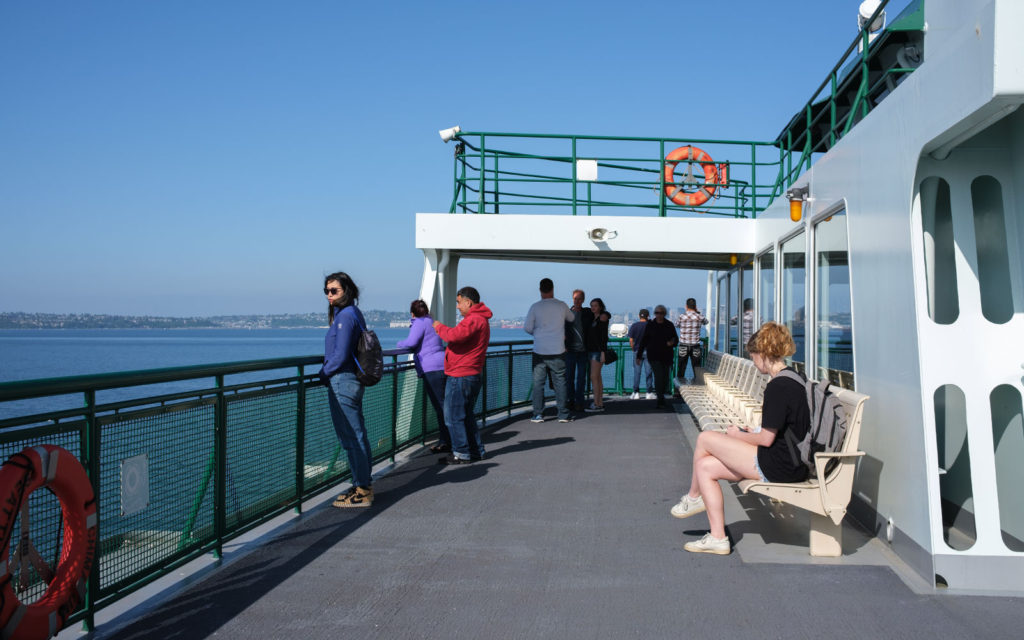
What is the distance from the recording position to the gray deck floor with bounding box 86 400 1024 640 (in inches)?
155

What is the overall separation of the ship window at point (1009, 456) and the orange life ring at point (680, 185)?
22.9 ft

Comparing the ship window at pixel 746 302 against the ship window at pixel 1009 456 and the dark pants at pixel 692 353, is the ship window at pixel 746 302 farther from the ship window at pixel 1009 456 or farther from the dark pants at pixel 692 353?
the ship window at pixel 1009 456

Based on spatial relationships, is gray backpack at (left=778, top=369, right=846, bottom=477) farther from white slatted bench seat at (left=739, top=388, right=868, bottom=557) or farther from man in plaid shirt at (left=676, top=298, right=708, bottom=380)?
man in plaid shirt at (left=676, top=298, right=708, bottom=380)

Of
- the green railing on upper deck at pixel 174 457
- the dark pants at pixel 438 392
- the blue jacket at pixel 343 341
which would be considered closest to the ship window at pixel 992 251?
the blue jacket at pixel 343 341

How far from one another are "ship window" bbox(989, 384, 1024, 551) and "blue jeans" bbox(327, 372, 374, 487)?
4195 millimetres

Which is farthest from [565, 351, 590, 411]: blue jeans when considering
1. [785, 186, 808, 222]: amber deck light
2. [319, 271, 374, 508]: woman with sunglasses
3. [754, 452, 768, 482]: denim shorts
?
[754, 452, 768, 482]: denim shorts

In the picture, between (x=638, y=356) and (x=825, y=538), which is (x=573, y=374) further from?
(x=825, y=538)

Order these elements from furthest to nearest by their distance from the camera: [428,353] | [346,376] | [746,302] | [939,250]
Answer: [746,302] → [428,353] → [346,376] → [939,250]

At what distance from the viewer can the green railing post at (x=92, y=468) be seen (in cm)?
387

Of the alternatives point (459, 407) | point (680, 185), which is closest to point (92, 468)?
point (459, 407)

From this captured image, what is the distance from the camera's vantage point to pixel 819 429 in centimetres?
493

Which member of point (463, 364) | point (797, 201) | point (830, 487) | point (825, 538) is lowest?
point (825, 538)

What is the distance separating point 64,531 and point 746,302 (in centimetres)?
1001

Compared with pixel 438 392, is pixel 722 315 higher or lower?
higher
